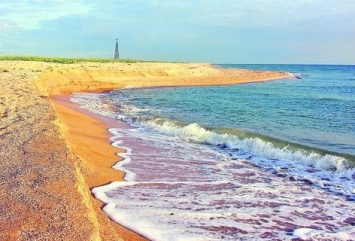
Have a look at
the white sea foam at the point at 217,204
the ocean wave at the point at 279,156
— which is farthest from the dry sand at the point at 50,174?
the ocean wave at the point at 279,156

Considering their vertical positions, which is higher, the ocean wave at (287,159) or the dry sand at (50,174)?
the dry sand at (50,174)

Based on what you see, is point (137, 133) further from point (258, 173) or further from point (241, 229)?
point (241, 229)

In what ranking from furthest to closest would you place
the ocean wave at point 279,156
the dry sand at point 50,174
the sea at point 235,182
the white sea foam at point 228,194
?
the ocean wave at point 279,156
the sea at point 235,182
the white sea foam at point 228,194
the dry sand at point 50,174

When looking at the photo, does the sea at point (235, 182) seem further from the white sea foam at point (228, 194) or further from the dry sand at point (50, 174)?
the dry sand at point (50, 174)

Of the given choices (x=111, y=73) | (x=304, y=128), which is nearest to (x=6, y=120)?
(x=304, y=128)

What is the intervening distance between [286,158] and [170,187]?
17.6 feet

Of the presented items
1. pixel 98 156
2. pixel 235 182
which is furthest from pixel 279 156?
pixel 98 156

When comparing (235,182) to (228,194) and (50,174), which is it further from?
(50,174)

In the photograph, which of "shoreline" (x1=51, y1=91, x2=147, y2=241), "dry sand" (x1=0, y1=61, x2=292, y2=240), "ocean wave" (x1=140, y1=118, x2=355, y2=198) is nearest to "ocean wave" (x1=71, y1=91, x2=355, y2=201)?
"ocean wave" (x1=140, y1=118, x2=355, y2=198)

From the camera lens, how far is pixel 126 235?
621 cm

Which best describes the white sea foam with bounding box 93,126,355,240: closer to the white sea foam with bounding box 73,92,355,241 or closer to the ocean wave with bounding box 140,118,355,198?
the white sea foam with bounding box 73,92,355,241

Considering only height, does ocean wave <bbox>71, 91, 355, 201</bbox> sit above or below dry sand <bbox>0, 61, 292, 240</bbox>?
below

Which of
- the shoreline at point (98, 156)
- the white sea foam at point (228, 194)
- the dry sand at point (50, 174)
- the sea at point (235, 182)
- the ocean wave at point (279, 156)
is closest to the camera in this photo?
the dry sand at point (50, 174)

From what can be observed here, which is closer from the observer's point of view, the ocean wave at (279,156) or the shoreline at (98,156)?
the shoreline at (98,156)
